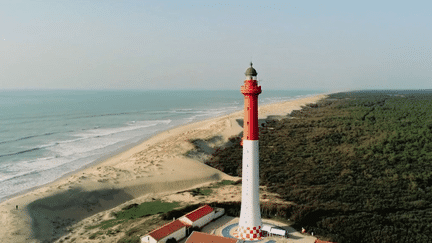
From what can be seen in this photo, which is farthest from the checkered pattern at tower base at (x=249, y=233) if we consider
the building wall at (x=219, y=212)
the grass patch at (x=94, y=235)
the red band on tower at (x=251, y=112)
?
the grass patch at (x=94, y=235)

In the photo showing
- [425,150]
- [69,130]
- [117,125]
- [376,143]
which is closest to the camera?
[425,150]

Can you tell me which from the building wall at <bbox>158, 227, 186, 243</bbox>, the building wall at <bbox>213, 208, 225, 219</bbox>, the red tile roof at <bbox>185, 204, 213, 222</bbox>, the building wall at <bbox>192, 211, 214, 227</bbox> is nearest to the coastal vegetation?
the building wall at <bbox>213, 208, 225, 219</bbox>

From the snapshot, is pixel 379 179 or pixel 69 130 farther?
pixel 69 130

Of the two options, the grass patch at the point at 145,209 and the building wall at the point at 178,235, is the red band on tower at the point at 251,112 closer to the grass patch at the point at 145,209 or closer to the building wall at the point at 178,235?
the building wall at the point at 178,235

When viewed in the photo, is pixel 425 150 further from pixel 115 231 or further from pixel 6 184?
pixel 6 184

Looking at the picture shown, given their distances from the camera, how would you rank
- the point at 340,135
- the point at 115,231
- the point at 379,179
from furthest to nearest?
the point at 340,135 < the point at 379,179 < the point at 115,231

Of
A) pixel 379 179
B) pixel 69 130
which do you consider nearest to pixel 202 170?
pixel 379 179

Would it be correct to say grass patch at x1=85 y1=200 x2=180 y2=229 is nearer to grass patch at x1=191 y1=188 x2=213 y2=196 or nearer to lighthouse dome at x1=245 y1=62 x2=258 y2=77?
grass patch at x1=191 y1=188 x2=213 y2=196

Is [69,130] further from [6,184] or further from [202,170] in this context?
[202,170]

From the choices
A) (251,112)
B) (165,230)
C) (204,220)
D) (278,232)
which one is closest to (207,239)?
(165,230)
